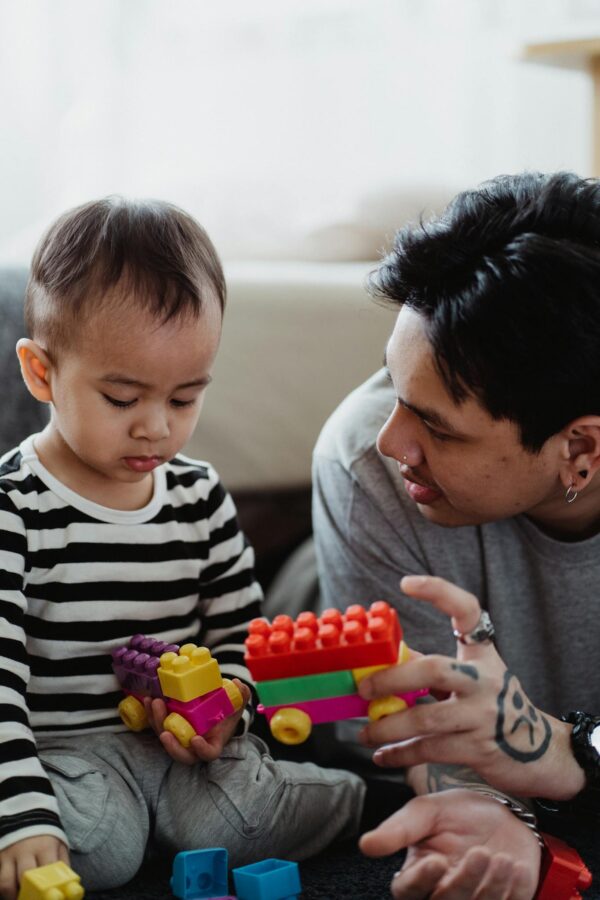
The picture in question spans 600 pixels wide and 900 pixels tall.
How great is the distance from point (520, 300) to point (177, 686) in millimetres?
470

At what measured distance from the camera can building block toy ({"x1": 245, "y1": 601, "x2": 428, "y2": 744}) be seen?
92 cm

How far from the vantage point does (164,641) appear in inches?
46.9

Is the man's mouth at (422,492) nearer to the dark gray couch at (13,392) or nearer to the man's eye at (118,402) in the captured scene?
the man's eye at (118,402)

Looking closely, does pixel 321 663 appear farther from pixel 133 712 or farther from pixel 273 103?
A: pixel 273 103

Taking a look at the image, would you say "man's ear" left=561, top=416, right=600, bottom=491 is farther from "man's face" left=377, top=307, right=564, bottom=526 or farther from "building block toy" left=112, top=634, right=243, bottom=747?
"building block toy" left=112, top=634, right=243, bottom=747

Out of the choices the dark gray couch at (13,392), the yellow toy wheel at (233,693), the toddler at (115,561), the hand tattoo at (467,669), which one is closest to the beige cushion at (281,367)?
the dark gray couch at (13,392)

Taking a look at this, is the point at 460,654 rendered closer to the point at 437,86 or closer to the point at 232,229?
the point at 232,229

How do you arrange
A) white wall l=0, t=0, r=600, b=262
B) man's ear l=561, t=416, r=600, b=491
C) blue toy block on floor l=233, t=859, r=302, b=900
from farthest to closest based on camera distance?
white wall l=0, t=0, r=600, b=262 → man's ear l=561, t=416, r=600, b=491 → blue toy block on floor l=233, t=859, r=302, b=900

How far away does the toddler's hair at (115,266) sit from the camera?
1078 millimetres

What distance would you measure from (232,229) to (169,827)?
3.99 ft

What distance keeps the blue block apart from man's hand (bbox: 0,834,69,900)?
0.11 meters

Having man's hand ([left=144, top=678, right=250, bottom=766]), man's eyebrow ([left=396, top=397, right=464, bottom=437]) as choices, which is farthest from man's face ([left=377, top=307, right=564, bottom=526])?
A: man's hand ([left=144, top=678, right=250, bottom=766])

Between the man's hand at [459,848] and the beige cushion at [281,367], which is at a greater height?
the beige cushion at [281,367]

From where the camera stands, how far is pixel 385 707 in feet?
3.07
